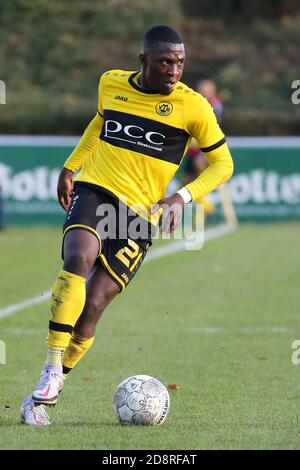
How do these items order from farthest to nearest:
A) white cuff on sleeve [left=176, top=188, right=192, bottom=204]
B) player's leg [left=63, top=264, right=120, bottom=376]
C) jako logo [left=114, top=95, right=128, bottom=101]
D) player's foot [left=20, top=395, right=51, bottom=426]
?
1. jako logo [left=114, top=95, right=128, bottom=101]
2. player's leg [left=63, top=264, right=120, bottom=376]
3. white cuff on sleeve [left=176, top=188, right=192, bottom=204]
4. player's foot [left=20, top=395, right=51, bottom=426]

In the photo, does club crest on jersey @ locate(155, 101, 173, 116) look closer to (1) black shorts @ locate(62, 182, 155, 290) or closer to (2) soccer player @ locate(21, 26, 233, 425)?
(2) soccer player @ locate(21, 26, 233, 425)

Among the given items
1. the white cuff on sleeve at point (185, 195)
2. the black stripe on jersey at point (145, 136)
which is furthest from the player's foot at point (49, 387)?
the black stripe on jersey at point (145, 136)

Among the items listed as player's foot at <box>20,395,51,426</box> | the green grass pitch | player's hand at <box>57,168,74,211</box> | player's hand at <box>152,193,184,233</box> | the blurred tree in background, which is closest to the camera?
the green grass pitch

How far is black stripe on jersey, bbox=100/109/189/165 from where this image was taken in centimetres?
659

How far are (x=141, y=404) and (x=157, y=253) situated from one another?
36.1 feet

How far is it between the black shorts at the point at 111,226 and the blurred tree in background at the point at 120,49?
889 inches

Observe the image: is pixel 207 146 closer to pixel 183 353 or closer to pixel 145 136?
pixel 145 136

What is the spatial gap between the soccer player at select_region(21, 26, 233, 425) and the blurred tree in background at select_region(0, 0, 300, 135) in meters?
22.4

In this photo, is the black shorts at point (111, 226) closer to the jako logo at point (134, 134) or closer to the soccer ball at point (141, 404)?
the jako logo at point (134, 134)

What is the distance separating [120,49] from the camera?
32.3 meters

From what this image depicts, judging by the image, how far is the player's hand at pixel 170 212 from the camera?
242 inches

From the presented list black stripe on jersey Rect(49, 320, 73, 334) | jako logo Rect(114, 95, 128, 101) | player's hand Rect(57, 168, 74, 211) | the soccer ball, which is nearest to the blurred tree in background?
player's hand Rect(57, 168, 74, 211)

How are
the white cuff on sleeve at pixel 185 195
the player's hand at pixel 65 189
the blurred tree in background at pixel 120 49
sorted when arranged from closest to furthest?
the white cuff on sleeve at pixel 185 195 < the player's hand at pixel 65 189 < the blurred tree in background at pixel 120 49
